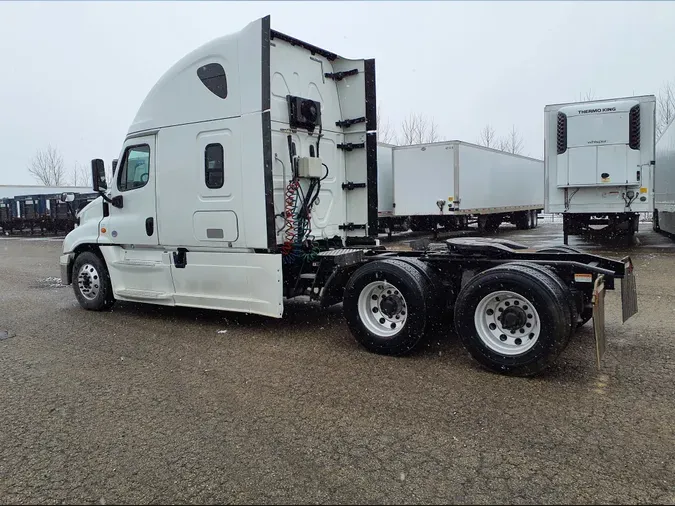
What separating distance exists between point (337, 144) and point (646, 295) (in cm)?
538

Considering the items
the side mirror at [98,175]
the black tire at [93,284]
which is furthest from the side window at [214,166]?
the black tire at [93,284]

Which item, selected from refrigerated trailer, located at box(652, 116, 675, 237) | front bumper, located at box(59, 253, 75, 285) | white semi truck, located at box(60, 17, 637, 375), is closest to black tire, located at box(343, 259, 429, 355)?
white semi truck, located at box(60, 17, 637, 375)

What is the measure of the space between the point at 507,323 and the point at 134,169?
5.53 m

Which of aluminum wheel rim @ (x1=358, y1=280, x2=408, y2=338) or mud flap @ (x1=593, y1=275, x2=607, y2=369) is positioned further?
aluminum wheel rim @ (x1=358, y1=280, x2=408, y2=338)

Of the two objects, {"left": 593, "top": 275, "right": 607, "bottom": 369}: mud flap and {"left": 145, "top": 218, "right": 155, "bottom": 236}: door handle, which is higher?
{"left": 145, "top": 218, "right": 155, "bottom": 236}: door handle

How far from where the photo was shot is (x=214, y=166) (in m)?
6.60

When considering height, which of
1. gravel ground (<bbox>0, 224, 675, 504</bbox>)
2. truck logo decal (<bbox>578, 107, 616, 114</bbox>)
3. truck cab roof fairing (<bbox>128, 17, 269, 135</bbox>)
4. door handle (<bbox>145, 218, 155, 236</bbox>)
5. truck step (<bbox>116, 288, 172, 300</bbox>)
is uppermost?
truck logo decal (<bbox>578, 107, 616, 114</bbox>)

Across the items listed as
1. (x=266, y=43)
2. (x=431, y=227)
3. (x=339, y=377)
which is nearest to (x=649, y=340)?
(x=339, y=377)

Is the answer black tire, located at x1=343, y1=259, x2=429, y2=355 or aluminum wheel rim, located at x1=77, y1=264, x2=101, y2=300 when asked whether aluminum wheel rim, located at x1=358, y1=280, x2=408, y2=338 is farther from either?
aluminum wheel rim, located at x1=77, y1=264, x2=101, y2=300

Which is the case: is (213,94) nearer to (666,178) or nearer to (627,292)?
(627,292)

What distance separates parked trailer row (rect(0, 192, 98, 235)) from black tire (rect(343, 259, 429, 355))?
27.3 metres

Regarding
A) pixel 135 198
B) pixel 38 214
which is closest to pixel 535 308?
pixel 135 198

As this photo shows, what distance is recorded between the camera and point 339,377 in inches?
193

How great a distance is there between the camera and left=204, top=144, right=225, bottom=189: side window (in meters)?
6.52
